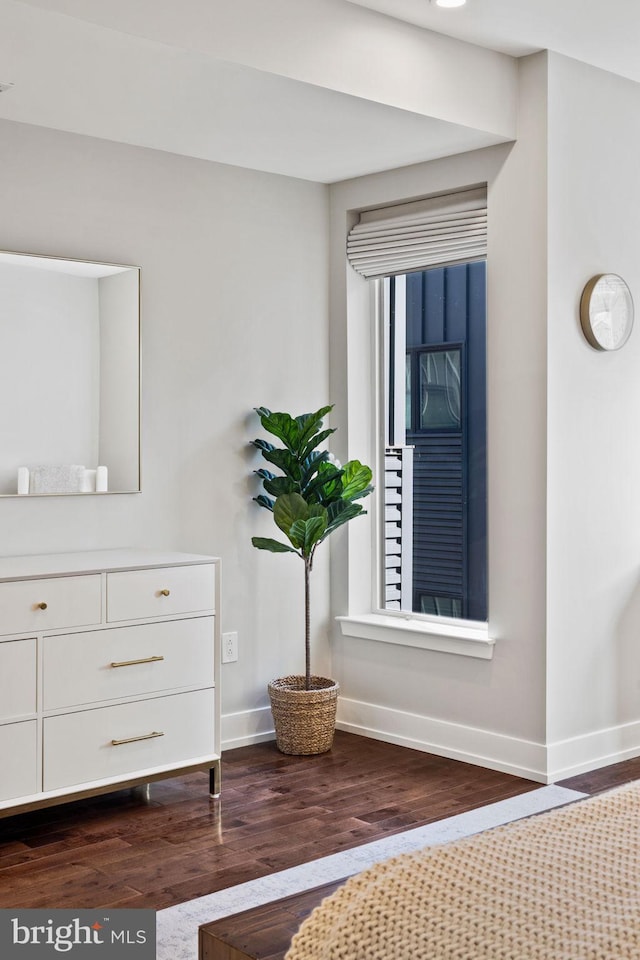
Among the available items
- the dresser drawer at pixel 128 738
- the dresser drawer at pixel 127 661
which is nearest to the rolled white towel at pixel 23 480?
the dresser drawer at pixel 127 661

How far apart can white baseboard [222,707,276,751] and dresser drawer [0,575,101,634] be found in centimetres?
116

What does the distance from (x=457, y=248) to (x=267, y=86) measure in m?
1.23

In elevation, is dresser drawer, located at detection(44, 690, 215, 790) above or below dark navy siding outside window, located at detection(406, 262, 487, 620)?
below

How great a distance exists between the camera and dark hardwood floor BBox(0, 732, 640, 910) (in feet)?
9.34

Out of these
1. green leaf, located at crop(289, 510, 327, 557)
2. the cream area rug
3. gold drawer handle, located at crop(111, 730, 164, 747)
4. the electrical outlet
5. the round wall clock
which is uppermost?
the round wall clock

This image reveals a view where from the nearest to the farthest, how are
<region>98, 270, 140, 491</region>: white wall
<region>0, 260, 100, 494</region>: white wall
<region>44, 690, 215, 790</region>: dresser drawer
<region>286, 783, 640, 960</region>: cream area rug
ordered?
<region>286, 783, 640, 960</region>: cream area rug → <region>44, 690, 215, 790</region>: dresser drawer → <region>0, 260, 100, 494</region>: white wall → <region>98, 270, 140, 491</region>: white wall

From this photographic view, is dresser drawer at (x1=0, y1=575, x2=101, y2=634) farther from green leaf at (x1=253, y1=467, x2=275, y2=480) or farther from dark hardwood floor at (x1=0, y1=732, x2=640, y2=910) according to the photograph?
green leaf at (x1=253, y1=467, x2=275, y2=480)

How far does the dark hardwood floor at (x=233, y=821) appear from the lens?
2.85 m

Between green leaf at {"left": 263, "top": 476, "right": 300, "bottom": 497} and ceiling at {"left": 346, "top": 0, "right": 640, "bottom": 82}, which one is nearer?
ceiling at {"left": 346, "top": 0, "right": 640, "bottom": 82}

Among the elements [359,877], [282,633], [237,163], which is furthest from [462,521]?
[359,877]

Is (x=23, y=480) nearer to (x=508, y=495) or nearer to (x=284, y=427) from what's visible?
(x=284, y=427)

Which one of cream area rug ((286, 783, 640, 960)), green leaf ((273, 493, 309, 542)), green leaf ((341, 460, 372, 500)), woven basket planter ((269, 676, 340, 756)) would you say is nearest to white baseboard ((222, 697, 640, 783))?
woven basket planter ((269, 676, 340, 756))

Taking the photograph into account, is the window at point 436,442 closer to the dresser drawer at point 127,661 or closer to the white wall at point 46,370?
the dresser drawer at point 127,661

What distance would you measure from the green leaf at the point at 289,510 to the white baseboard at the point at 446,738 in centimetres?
94
